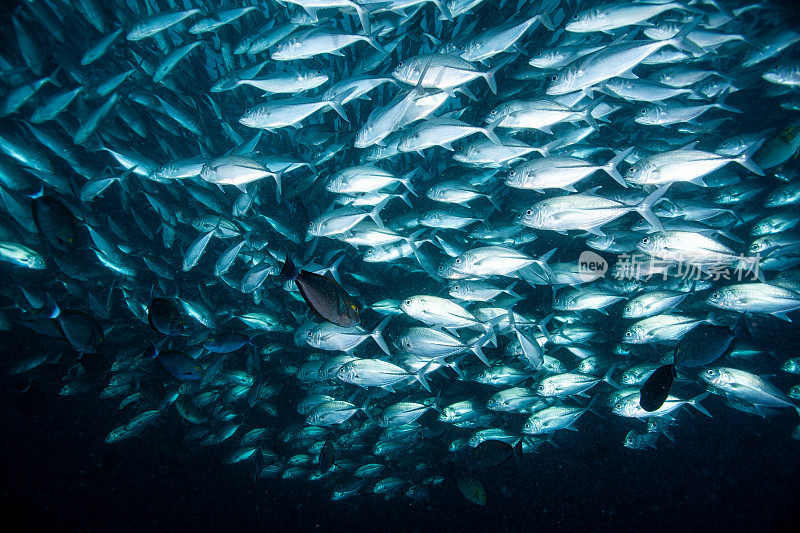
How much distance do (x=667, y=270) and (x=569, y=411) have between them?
2.80 m

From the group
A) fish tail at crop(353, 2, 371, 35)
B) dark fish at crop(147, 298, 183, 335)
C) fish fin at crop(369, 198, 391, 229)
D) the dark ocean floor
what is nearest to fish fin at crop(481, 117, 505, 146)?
fish fin at crop(369, 198, 391, 229)

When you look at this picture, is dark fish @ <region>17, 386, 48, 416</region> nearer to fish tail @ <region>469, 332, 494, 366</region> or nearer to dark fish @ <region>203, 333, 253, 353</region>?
dark fish @ <region>203, 333, 253, 353</region>

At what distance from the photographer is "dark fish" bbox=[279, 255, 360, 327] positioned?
70.0 inches

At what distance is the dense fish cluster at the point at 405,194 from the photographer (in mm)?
3668

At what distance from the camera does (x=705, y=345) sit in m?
3.53

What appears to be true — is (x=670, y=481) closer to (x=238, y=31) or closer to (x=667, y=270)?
(x=667, y=270)

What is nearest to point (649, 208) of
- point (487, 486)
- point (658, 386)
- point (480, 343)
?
point (658, 386)

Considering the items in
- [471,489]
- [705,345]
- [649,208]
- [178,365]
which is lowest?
[471,489]

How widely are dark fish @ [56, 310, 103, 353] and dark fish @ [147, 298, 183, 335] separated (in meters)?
1.23

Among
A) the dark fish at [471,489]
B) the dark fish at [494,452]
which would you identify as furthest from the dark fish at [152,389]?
the dark fish at [471,489]

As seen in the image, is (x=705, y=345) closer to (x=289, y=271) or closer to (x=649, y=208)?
(x=649, y=208)

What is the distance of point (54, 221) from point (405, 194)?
12.8 feet

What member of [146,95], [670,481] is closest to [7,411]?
[146,95]

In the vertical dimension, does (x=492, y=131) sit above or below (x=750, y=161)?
above
